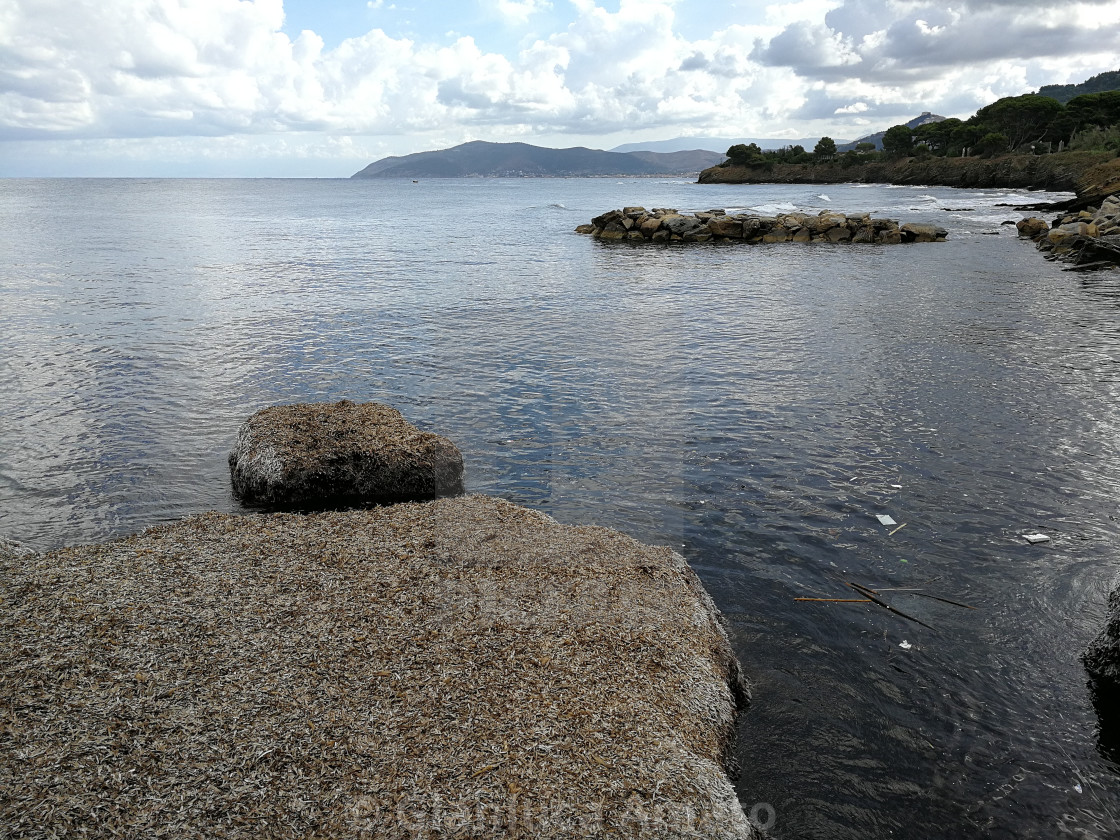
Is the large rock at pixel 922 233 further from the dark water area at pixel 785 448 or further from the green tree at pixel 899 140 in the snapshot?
the green tree at pixel 899 140

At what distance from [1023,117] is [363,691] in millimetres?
142889

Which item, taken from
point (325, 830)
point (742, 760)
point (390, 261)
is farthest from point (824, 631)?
point (390, 261)

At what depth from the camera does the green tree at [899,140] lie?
140750 millimetres

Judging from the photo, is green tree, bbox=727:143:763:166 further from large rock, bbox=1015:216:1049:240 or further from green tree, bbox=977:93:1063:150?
large rock, bbox=1015:216:1049:240

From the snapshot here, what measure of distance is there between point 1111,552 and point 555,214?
7479 cm

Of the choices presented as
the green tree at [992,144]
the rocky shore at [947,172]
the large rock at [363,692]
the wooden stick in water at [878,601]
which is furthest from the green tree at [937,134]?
the large rock at [363,692]

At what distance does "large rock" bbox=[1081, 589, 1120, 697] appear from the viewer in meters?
6.49

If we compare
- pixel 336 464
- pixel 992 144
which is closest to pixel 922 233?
pixel 336 464

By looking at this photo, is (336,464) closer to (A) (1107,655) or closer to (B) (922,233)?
(A) (1107,655)

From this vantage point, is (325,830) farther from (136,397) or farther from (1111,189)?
(1111,189)

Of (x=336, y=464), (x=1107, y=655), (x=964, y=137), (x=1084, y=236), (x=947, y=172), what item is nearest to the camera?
(x=1107, y=655)

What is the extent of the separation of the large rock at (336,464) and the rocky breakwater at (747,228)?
40416mm

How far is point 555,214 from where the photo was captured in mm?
78812

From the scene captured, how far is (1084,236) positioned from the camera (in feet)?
118
